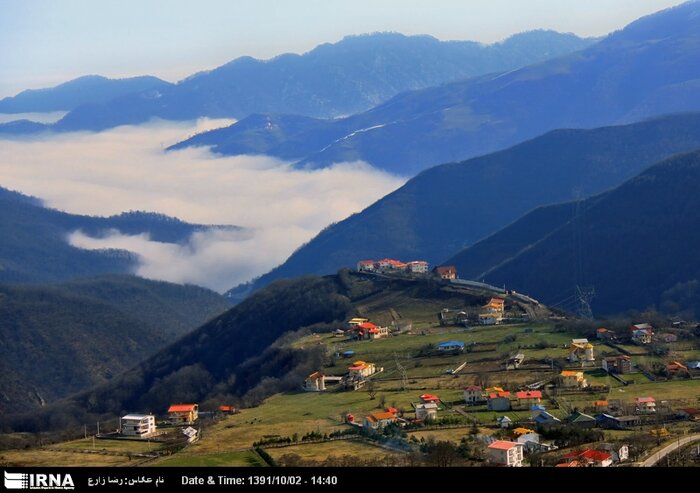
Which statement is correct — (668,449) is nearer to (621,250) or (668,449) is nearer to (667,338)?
(667,338)

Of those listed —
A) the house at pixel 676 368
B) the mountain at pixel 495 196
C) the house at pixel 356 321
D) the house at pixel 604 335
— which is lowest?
the house at pixel 676 368

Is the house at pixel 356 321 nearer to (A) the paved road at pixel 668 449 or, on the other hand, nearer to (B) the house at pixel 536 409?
(B) the house at pixel 536 409

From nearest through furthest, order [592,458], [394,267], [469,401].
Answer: [592,458] → [469,401] → [394,267]

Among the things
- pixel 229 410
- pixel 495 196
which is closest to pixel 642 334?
pixel 229 410

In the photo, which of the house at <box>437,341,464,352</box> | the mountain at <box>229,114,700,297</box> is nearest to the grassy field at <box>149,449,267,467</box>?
the house at <box>437,341,464,352</box>

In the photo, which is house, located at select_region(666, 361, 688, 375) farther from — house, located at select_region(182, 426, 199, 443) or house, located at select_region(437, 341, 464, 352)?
house, located at select_region(182, 426, 199, 443)

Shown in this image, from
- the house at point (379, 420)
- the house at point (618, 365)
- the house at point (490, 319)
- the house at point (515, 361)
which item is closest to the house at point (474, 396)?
the house at point (379, 420)
